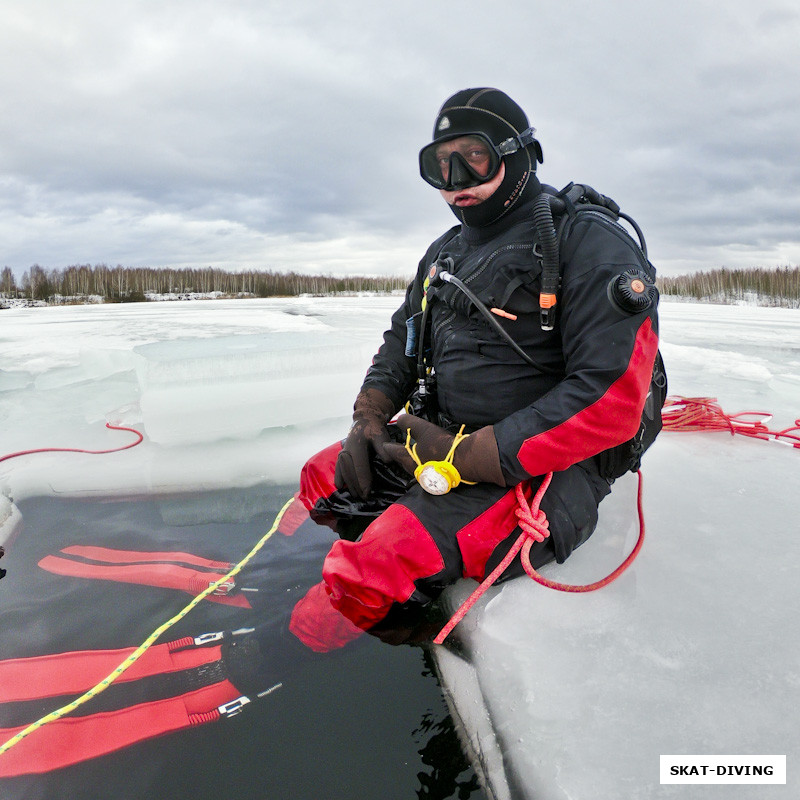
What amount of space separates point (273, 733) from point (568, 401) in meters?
1.06

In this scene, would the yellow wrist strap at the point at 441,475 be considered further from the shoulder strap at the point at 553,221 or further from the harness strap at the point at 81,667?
the harness strap at the point at 81,667

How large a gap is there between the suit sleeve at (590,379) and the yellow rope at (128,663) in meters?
1.00

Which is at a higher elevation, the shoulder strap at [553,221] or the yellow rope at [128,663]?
the shoulder strap at [553,221]

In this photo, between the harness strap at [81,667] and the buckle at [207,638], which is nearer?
the harness strap at [81,667]

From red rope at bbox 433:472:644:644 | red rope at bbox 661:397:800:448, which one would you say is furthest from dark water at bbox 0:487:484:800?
red rope at bbox 661:397:800:448

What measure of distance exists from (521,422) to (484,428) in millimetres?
109

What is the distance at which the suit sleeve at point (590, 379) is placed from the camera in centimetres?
140

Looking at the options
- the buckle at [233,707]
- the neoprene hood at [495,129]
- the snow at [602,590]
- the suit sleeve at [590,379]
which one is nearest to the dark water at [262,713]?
the buckle at [233,707]

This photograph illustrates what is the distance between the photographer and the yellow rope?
1.20 meters

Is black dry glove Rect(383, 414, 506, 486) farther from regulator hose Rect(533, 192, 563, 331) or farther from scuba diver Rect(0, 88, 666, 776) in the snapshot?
regulator hose Rect(533, 192, 563, 331)

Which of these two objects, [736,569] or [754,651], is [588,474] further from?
[754,651]

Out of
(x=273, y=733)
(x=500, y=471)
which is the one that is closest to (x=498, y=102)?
(x=500, y=471)

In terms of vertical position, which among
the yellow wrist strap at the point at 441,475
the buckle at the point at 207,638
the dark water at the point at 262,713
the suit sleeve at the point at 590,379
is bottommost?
the dark water at the point at 262,713

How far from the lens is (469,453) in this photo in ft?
4.91
